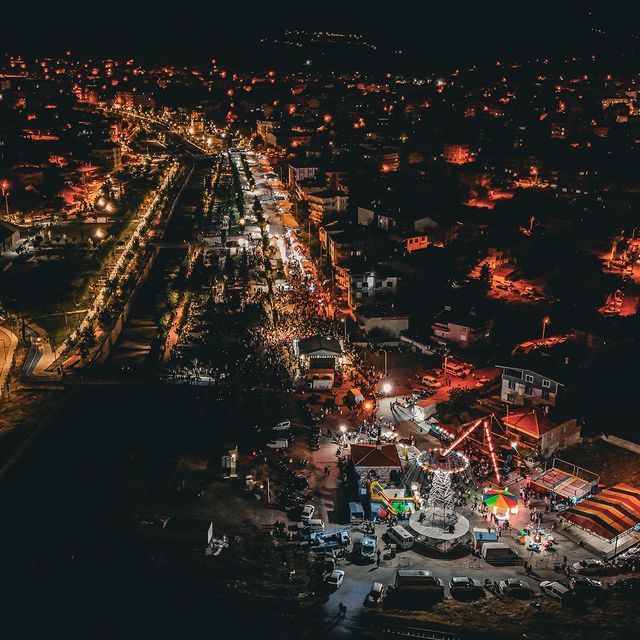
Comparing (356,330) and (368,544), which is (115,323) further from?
(368,544)

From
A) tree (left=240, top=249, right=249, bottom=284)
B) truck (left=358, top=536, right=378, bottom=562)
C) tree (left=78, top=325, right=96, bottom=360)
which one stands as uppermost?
truck (left=358, top=536, right=378, bottom=562)

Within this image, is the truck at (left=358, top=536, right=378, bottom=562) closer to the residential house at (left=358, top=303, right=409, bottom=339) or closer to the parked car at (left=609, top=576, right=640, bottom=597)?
the parked car at (left=609, top=576, right=640, bottom=597)

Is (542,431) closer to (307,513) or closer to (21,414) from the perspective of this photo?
(307,513)

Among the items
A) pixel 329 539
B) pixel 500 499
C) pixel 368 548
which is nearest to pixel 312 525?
pixel 329 539

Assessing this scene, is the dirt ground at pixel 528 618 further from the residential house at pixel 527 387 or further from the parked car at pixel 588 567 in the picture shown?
the residential house at pixel 527 387

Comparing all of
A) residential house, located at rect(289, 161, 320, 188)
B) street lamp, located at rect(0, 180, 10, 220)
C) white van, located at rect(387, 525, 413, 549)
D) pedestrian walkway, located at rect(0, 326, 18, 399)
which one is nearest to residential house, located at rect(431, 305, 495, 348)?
white van, located at rect(387, 525, 413, 549)

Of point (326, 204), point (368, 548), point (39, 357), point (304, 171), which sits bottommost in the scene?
point (39, 357)

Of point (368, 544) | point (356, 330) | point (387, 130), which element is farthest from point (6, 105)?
point (368, 544)
